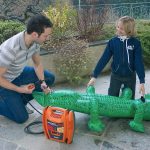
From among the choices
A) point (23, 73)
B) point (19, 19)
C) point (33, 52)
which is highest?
point (33, 52)

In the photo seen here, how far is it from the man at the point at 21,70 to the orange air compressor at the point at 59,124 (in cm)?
48

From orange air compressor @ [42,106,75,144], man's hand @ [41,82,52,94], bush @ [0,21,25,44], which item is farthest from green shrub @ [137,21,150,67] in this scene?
orange air compressor @ [42,106,75,144]

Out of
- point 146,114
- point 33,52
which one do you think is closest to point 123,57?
point 146,114

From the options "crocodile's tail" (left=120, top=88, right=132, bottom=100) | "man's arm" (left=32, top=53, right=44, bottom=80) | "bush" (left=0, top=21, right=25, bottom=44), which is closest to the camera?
"crocodile's tail" (left=120, top=88, right=132, bottom=100)

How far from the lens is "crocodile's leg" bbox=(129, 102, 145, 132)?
3406 mm

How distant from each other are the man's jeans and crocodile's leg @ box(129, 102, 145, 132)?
116cm

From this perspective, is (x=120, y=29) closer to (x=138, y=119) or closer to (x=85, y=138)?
(x=138, y=119)

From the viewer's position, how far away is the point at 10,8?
28.9 feet

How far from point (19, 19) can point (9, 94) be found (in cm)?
499

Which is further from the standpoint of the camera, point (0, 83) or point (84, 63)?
point (84, 63)

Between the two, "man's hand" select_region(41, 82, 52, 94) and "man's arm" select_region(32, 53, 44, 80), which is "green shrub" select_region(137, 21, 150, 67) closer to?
"man's arm" select_region(32, 53, 44, 80)

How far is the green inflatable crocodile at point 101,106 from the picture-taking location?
341 centimetres

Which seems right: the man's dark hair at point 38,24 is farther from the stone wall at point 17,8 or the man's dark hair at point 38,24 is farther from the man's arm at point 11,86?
the stone wall at point 17,8

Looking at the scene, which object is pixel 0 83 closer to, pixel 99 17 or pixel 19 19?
pixel 99 17
